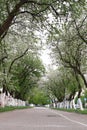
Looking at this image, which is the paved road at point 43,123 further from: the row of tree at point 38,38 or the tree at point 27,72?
the tree at point 27,72

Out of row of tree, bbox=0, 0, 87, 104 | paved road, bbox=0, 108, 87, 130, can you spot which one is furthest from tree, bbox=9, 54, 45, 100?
paved road, bbox=0, 108, 87, 130

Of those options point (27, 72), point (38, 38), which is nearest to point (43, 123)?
point (38, 38)

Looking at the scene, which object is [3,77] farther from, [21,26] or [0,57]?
[21,26]

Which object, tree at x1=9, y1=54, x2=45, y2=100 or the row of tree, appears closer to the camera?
the row of tree

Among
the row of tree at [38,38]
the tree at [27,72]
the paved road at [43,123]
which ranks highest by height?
the tree at [27,72]

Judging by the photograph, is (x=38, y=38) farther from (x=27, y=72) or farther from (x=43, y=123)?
(x=27, y=72)

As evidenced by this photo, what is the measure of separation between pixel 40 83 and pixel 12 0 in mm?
77207

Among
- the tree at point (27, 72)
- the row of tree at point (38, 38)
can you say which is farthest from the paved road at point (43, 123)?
the tree at point (27, 72)

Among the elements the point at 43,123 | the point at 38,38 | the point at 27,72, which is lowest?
the point at 43,123

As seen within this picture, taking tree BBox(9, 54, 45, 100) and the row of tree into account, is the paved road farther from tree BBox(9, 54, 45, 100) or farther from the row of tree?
tree BBox(9, 54, 45, 100)

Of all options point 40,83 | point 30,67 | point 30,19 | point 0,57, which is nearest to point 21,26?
point 30,19

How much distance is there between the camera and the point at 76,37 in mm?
38844

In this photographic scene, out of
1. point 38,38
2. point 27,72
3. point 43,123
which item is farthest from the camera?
point 27,72

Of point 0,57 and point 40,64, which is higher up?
point 40,64
